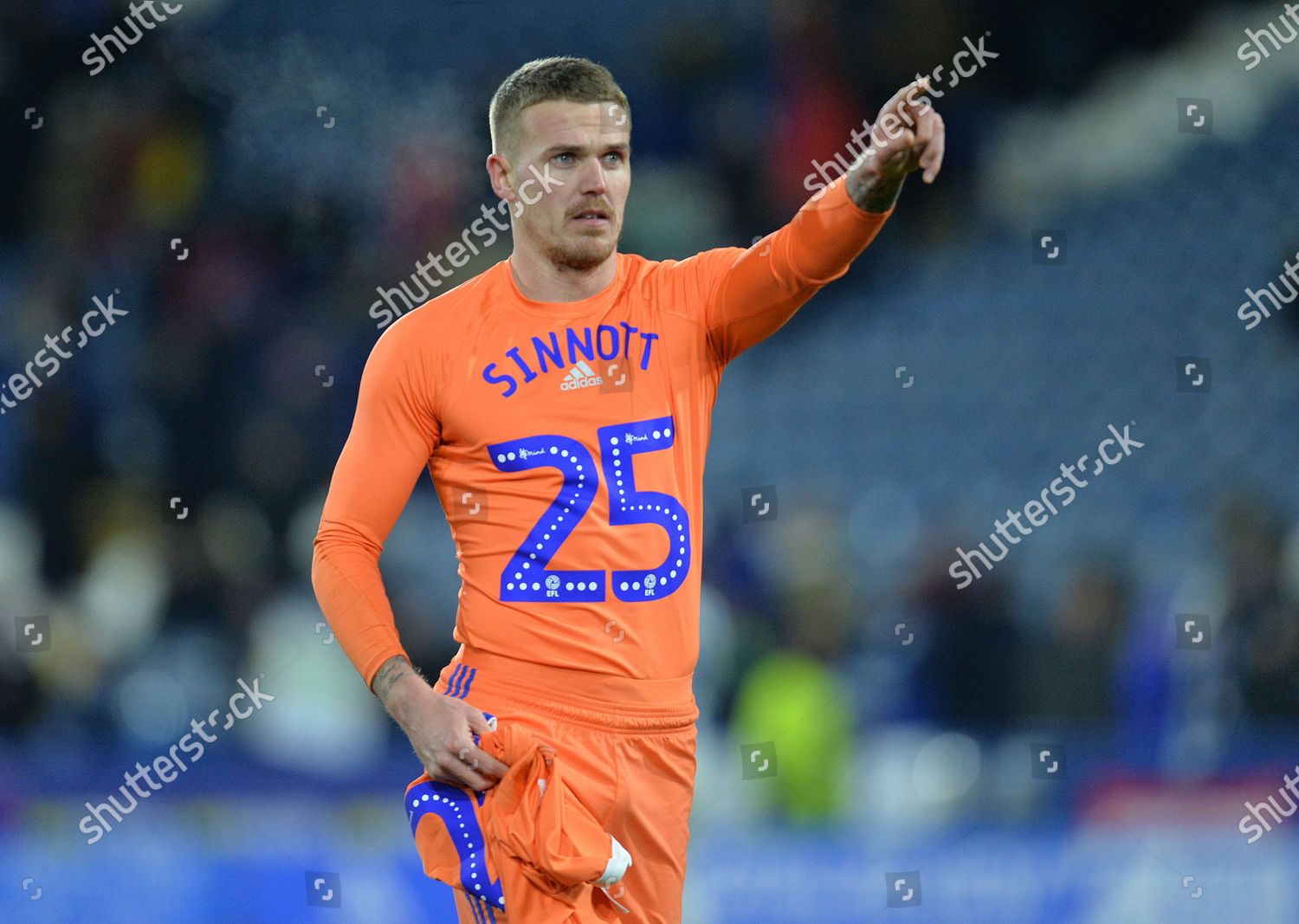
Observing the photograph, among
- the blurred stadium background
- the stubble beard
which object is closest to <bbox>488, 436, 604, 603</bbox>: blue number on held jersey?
the stubble beard

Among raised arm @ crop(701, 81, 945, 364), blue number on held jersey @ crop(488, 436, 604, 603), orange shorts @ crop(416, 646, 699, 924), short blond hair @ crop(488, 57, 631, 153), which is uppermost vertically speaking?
short blond hair @ crop(488, 57, 631, 153)

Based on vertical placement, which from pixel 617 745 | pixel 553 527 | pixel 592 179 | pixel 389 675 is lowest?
pixel 617 745

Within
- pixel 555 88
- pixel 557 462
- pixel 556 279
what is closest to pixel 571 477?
pixel 557 462

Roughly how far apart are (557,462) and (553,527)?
12 cm

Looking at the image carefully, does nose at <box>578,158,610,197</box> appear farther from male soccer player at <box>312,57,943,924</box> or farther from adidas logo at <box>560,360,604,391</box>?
adidas logo at <box>560,360,604,391</box>

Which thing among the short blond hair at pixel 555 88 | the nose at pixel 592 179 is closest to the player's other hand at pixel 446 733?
the nose at pixel 592 179

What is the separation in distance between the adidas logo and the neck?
17 cm

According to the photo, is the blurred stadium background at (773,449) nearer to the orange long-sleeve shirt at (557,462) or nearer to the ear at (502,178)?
the orange long-sleeve shirt at (557,462)

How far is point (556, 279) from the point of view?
3.07 meters

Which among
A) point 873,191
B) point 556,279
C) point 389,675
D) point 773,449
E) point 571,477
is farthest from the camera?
point 773,449

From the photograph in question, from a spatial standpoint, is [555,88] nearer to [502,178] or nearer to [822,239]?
[502,178]

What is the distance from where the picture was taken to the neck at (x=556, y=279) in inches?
121

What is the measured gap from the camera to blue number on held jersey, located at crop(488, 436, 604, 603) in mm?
2914

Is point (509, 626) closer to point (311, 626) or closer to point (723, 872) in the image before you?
point (723, 872)
